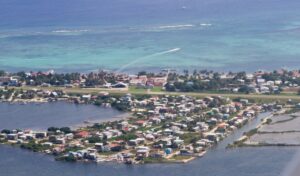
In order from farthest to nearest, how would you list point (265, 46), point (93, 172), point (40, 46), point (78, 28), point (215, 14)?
point (215, 14), point (78, 28), point (40, 46), point (265, 46), point (93, 172)

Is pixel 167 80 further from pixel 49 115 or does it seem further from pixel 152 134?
pixel 152 134

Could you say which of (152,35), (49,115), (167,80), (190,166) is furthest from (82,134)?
(152,35)

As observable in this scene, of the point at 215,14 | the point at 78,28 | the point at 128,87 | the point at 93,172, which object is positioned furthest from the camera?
the point at 215,14

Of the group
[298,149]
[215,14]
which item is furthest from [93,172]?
[215,14]

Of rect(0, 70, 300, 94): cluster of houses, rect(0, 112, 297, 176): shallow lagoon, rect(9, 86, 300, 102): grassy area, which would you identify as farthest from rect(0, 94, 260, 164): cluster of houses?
rect(0, 70, 300, 94): cluster of houses

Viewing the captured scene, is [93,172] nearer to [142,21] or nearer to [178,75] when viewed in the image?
[178,75]

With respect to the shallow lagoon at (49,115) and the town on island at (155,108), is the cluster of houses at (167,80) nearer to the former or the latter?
the town on island at (155,108)
